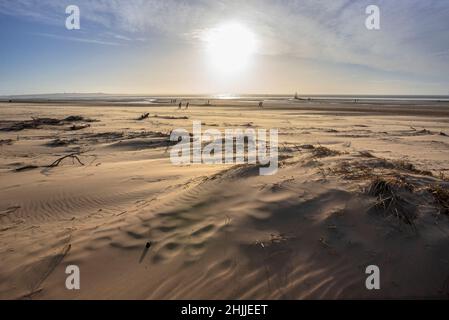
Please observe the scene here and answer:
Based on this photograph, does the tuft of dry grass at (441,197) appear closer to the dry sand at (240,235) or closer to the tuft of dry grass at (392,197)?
the dry sand at (240,235)

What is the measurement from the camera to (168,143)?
10.5 m

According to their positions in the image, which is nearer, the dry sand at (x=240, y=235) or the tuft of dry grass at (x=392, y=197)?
the dry sand at (x=240, y=235)

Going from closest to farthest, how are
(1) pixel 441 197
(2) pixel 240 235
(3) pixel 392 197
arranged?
(2) pixel 240 235 < (3) pixel 392 197 < (1) pixel 441 197

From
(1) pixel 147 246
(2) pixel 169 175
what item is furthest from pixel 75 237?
(2) pixel 169 175

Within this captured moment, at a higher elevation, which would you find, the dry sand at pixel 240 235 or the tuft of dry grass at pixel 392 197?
the tuft of dry grass at pixel 392 197

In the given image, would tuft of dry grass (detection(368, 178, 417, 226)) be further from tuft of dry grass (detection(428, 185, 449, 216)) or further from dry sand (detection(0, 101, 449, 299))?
tuft of dry grass (detection(428, 185, 449, 216))

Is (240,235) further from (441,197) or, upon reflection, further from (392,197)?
(441,197)

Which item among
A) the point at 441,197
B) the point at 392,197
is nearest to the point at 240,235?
the point at 392,197

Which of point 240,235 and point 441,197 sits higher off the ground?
point 441,197

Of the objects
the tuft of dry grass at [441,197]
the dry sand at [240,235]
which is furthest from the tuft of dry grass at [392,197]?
the tuft of dry grass at [441,197]

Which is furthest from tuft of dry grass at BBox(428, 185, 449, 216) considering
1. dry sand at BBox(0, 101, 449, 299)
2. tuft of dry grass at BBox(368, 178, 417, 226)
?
tuft of dry grass at BBox(368, 178, 417, 226)

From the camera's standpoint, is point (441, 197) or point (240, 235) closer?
point (240, 235)

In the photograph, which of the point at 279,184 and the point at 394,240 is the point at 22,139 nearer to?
the point at 279,184

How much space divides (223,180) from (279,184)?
3.15 ft
